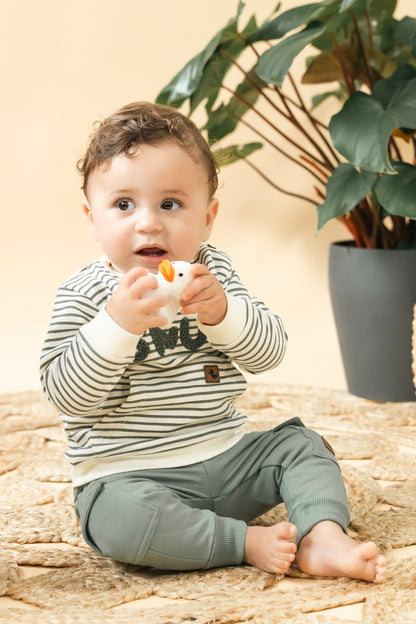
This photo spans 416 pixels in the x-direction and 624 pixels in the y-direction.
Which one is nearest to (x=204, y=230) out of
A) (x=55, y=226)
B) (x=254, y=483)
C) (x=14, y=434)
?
(x=254, y=483)

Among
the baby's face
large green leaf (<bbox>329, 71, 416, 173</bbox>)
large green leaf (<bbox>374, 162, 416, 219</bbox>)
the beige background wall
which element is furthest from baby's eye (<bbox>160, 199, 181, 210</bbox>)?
the beige background wall

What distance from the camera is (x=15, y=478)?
1360 millimetres

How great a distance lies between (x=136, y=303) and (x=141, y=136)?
0.23 metres

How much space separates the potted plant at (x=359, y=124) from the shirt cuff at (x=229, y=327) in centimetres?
59

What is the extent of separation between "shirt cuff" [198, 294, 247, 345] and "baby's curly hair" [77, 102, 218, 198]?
0.17 meters

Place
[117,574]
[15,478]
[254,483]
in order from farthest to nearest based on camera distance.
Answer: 1. [15,478]
2. [254,483]
3. [117,574]

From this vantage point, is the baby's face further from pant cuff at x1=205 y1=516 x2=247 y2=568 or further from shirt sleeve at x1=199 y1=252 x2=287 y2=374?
pant cuff at x1=205 y1=516 x2=247 y2=568

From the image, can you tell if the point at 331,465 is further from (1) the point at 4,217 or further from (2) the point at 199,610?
(1) the point at 4,217

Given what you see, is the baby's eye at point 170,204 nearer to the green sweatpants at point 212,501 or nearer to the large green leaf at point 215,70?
the green sweatpants at point 212,501

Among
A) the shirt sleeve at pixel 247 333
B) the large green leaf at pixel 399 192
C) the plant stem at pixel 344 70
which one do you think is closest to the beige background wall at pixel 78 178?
the plant stem at pixel 344 70

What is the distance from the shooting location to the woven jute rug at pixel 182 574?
872 mm

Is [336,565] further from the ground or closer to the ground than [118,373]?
closer to the ground

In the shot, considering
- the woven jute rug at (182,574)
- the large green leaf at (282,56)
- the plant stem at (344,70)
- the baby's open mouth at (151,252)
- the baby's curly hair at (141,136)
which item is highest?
the plant stem at (344,70)

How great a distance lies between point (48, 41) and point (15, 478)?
1.35 m
